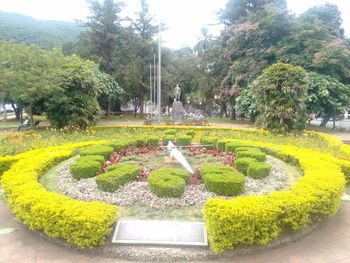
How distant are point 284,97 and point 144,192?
1035 centimetres

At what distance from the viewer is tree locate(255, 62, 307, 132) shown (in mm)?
14484

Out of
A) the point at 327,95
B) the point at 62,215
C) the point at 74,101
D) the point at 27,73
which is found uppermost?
the point at 27,73

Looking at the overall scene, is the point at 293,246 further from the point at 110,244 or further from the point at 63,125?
the point at 63,125

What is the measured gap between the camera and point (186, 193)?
6.12 m

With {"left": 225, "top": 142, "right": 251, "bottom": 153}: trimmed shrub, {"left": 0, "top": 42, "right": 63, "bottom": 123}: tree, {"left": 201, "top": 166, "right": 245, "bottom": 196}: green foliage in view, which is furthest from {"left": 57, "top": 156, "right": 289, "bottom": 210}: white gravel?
{"left": 0, "top": 42, "right": 63, "bottom": 123}: tree

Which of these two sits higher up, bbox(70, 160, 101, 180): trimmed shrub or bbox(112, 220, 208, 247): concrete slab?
bbox(70, 160, 101, 180): trimmed shrub

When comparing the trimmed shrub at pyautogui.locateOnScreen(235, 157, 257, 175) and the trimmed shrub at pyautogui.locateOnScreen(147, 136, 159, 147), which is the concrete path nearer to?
the trimmed shrub at pyautogui.locateOnScreen(235, 157, 257, 175)

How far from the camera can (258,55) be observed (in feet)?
76.3

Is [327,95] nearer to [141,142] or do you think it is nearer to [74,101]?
[141,142]

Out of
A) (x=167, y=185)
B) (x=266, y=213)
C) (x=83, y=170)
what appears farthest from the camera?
(x=83, y=170)

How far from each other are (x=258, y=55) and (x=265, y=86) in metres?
9.14

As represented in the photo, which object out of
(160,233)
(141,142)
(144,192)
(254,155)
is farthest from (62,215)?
(141,142)

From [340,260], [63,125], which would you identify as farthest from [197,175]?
[63,125]

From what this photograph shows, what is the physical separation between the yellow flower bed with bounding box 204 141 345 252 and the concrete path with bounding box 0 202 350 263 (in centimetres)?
22
